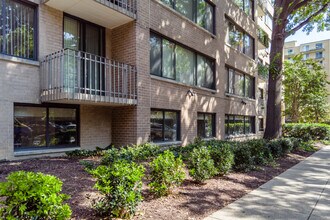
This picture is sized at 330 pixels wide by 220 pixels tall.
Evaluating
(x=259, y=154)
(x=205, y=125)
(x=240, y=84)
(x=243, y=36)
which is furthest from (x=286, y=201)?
(x=243, y=36)

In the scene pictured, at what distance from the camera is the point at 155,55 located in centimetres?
1136

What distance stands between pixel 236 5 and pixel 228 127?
8.51 metres

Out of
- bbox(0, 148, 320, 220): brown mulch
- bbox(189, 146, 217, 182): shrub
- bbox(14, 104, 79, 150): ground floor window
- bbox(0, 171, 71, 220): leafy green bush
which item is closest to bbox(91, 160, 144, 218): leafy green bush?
bbox(0, 148, 320, 220): brown mulch

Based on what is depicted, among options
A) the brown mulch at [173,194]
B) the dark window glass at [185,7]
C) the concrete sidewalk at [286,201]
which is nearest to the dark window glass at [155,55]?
the dark window glass at [185,7]

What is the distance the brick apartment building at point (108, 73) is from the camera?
26.3ft

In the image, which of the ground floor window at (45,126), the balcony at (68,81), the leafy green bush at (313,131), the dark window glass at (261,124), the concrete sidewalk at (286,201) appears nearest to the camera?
the concrete sidewalk at (286,201)

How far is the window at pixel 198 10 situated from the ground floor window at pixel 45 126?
262 inches

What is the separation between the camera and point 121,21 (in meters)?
10.2

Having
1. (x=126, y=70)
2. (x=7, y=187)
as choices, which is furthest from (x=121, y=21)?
(x=7, y=187)

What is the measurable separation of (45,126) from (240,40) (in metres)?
15.6

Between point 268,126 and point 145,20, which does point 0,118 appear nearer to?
point 145,20

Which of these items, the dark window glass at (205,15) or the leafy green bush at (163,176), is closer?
the leafy green bush at (163,176)

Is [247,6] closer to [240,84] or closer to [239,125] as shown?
[240,84]

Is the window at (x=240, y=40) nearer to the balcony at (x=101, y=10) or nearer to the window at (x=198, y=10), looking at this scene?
the window at (x=198, y=10)
